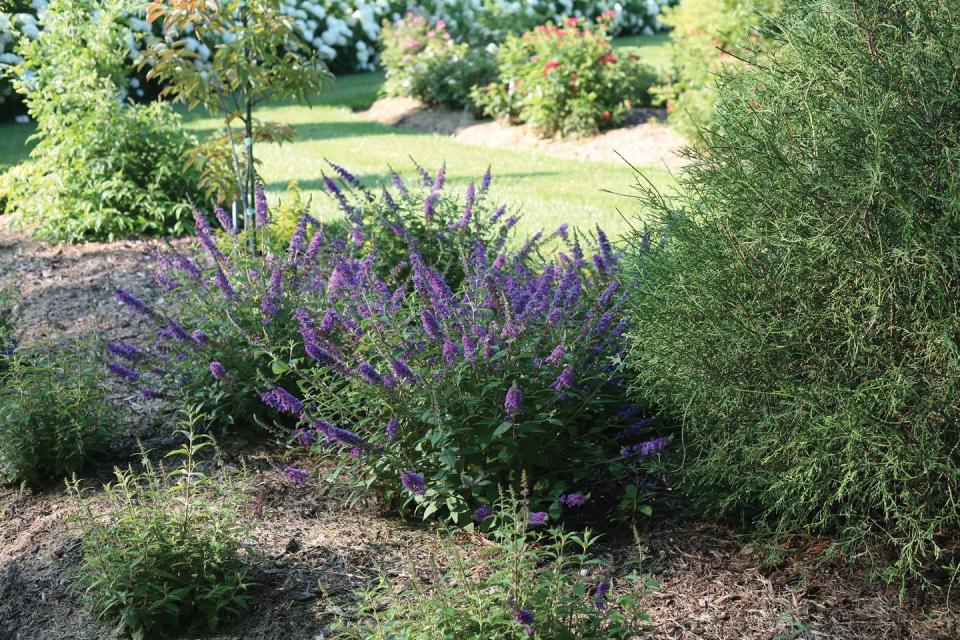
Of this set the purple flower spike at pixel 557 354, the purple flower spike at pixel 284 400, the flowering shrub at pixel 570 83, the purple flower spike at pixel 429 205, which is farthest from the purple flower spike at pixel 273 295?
the flowering shrub at pixel 570 83

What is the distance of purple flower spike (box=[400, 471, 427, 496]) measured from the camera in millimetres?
3244

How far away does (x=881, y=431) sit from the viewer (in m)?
2.80

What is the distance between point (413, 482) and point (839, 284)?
5.04 feet

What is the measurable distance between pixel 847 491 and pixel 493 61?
11812mm

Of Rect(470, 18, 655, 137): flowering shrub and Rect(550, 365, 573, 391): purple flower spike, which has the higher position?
Rect(470, 18, 655, 137): flowering shrub

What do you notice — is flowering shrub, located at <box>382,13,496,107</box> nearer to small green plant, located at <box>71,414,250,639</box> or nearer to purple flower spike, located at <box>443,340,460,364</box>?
purple flower spike, located at <box>443,340,460,364</box>

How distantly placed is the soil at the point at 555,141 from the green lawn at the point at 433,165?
247 millimetres

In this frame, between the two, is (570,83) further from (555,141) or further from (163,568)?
(163,568)

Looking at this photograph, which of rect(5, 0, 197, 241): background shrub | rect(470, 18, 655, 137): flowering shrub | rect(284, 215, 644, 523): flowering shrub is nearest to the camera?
rect(284, 215, 644, 523): flowering shrub

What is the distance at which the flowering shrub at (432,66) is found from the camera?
13.6m

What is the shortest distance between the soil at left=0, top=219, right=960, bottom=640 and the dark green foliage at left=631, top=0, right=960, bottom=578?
170 millimetres

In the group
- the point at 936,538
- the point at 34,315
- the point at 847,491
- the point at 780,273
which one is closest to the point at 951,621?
the point at 936,538

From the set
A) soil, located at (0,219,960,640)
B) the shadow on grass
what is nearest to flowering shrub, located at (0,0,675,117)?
the shadow on grass

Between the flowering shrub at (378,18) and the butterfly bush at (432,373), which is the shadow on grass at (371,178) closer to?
the butterfly bush at (432,373)
